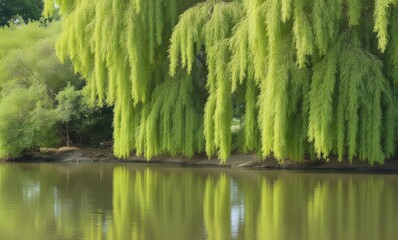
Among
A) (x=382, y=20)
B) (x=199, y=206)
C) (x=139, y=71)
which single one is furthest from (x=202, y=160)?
(x=199, y=206)

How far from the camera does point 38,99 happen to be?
84.3 ft

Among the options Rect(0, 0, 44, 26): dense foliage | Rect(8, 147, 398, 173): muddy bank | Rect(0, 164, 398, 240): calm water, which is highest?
Rect(0, 0, 44, 26): dense foliage

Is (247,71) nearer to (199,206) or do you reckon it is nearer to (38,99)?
(199,206)

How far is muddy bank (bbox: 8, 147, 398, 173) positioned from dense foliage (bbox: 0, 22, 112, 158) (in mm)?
683

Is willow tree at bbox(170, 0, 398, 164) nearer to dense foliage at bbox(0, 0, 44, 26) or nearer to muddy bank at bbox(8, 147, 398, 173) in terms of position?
muddy bank at bbox(8, 147, 398, 173)

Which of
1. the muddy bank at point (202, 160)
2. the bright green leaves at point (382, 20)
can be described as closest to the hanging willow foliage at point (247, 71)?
the bright green leaves at point (382, 20)

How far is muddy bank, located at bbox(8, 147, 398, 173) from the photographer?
1970 cm

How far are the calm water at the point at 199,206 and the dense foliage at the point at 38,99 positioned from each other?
614 cm

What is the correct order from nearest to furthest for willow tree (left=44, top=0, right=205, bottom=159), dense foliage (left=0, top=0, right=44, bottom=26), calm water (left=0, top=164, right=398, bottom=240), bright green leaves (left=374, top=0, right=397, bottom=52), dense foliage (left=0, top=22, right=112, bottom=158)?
1. calm water (left=0, top=164, right=398, bottom=240)
2. bright green leaves (left=374, top=0, right=397, bottom=52)
3. willow tree (left=44, top=0, right=205, bottom=159)
4. dense foliage (left=0, top=22, right=112, bottom=158)
5. dense foliage (left=0, top=0, right=44, bottom=26)

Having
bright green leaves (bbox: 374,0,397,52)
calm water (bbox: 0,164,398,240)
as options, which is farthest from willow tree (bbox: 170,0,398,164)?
calm water (bbox: 0,164,398,240)

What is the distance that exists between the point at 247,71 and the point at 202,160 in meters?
4.78

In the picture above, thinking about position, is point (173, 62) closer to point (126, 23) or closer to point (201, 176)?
point (126, 23)

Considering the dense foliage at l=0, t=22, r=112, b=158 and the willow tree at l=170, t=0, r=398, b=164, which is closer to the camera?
the willow tree at l=170, t=0, r=398, b=164

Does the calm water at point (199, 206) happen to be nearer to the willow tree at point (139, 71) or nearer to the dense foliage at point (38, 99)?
the willow tree at point (139, 71)
